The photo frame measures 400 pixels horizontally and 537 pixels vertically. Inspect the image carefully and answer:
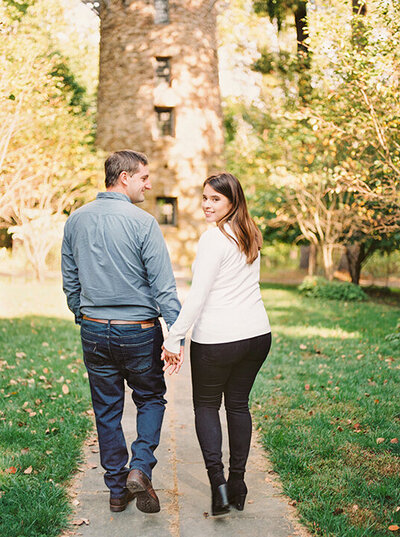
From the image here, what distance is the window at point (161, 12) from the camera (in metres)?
18.8

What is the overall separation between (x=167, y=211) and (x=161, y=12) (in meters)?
6.51

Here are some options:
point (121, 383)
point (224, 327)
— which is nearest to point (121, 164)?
point (224, 327)

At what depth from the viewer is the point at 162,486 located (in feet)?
12.6

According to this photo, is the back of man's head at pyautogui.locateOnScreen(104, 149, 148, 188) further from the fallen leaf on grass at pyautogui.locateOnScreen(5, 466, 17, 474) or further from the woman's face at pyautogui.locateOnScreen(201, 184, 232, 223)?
the fallen leaf on grass at pyautogui.locateOnScreen(5, 466, 17, 474)

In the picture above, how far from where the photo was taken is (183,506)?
3537 millimetres

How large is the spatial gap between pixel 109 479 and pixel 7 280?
567 inches

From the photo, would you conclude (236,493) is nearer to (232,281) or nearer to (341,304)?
(232,281)

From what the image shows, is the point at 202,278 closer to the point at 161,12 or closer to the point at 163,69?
the point at 163,69

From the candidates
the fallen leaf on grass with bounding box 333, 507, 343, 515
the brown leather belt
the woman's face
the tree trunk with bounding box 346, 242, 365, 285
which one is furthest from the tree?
the fallen leaf on grass with bounding box 333, 507, 343, 515

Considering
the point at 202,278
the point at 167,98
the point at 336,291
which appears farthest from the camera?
the point at 167,98

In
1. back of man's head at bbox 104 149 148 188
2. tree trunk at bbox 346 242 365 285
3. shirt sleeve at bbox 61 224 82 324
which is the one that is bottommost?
tree trunk at bbox 346 242 365 285

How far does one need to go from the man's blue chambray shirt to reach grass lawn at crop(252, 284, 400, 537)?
4.88 ft

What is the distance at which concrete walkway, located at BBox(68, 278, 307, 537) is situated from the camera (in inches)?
128

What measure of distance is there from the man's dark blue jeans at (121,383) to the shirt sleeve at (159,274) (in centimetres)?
18
